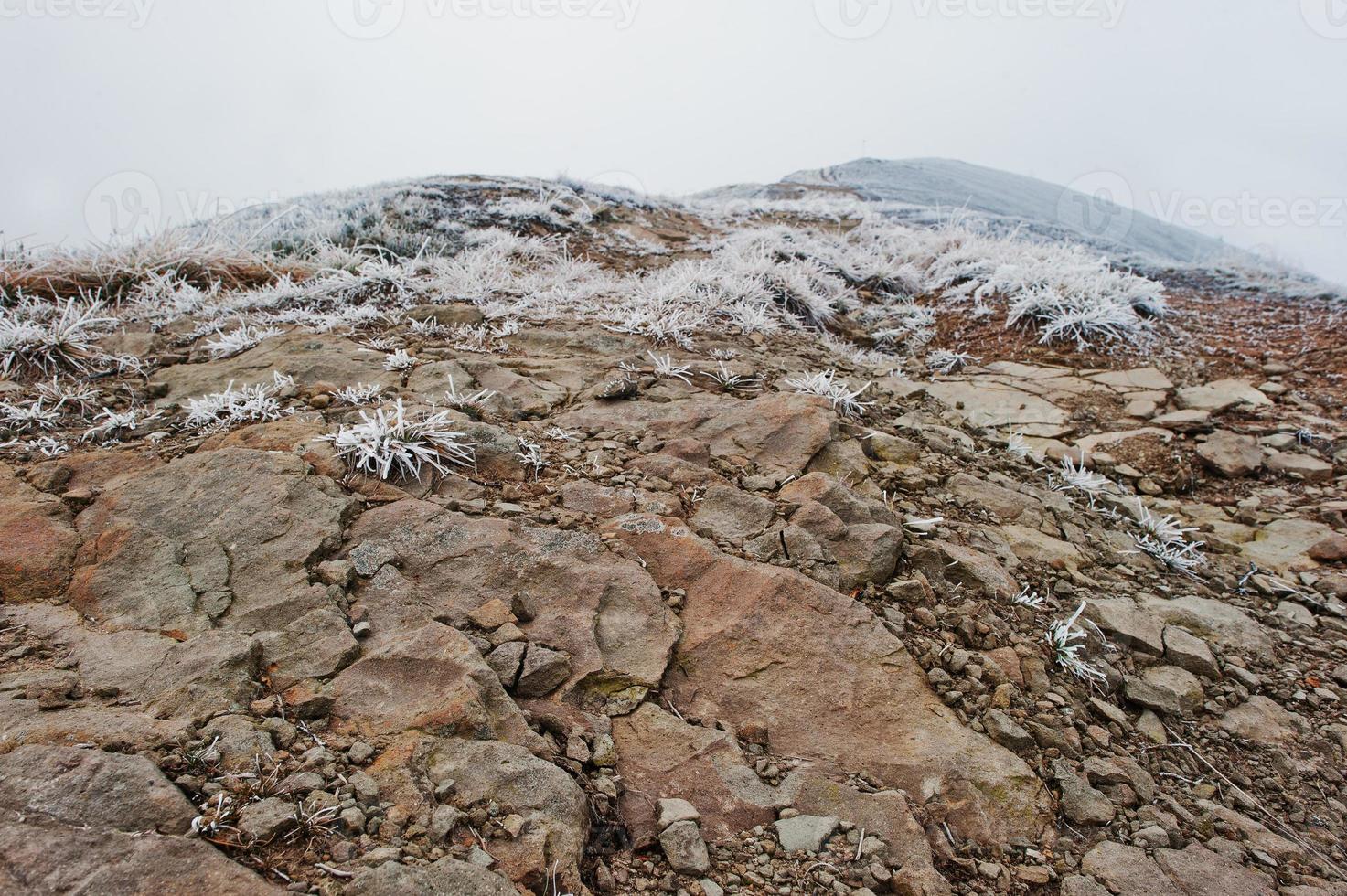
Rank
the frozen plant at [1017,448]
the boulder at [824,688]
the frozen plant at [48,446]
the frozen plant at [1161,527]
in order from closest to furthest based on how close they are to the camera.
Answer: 1. the boulder at [824,688]
2. the frozen plant at [48,446]
3. the frozen plant at [1161,527]
4. the frozen plant at [1017,448]

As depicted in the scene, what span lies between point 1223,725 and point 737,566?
5.80ft

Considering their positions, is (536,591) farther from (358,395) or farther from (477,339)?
(477,339)

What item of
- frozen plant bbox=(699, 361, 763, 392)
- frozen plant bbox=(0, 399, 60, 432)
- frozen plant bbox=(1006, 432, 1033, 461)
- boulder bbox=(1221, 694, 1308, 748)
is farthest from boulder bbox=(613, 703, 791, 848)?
frozen plant bbox=(0, 399, 60, 432)

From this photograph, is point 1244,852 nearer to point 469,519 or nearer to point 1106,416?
point 469,519

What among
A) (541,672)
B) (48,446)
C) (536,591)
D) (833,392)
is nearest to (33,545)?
(48,446)

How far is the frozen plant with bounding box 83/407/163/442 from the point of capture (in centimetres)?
312

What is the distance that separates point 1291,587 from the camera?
3.11m

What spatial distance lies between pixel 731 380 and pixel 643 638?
1995 millimetres

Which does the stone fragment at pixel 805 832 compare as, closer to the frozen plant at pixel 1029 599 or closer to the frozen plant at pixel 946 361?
the frozen plant at pixel 1029 599

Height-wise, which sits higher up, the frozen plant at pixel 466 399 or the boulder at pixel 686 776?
the frozen plant at pixel 466 399

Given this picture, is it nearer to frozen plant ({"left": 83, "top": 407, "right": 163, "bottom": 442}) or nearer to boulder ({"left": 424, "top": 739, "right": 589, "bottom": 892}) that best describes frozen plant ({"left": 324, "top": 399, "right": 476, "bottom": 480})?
frozen plant ({"left": 83, "top": 407, "right": 163, "bottom": 442})

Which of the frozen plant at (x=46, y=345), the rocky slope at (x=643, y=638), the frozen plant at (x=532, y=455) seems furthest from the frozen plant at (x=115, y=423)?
the frozen plant at (x=532, y=455)

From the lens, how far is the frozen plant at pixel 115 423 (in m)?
3.12

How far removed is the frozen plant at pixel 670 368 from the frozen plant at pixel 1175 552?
2.40m
